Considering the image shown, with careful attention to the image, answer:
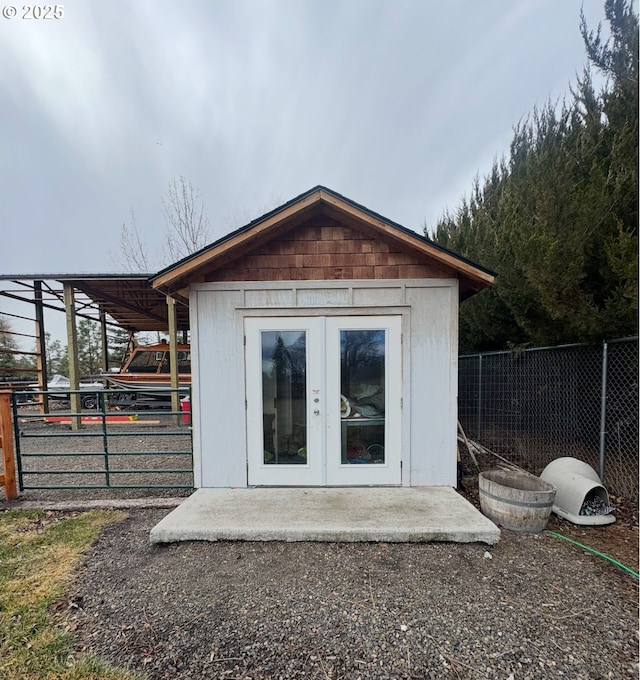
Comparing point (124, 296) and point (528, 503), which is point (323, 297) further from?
point (124, 296)

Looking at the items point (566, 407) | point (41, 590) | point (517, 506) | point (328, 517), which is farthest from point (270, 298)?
point (566, 407)

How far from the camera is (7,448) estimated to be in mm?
4043

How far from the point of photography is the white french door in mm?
3949

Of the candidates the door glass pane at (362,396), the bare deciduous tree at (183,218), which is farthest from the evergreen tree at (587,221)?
the bare deciduous tree at (183,218)

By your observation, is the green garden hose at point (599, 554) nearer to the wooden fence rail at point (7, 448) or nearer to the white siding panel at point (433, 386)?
the white siding panel at point (433, 386)

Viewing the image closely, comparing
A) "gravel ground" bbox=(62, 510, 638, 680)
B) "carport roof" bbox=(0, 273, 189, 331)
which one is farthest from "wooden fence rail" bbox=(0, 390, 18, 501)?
"carport roof" bbox=(0, 273, 189, 331)

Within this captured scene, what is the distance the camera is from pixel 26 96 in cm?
635

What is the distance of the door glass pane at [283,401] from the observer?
157 inches

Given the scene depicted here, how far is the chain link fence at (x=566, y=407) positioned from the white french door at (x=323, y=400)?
8.09 feet

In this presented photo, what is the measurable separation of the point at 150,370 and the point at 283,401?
27.0 feet

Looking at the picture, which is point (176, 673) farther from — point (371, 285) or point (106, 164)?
point (106, 164)

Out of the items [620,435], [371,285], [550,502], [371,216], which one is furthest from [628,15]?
[550,502]

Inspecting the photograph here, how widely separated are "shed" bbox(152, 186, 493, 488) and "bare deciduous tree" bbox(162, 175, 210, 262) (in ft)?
36.5

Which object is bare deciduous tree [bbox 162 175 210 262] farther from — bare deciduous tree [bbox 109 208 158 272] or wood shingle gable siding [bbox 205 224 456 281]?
wood shingle gable siding [bbox 205 224 456 281]
